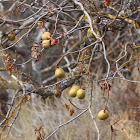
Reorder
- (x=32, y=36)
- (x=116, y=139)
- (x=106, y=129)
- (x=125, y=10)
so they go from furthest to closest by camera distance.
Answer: (x=32, y=36) → (x=106, y=129) → (x=116, y=139) → (x=125, y=10)

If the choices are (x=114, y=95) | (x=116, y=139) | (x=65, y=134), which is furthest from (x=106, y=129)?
(x=114, y=95)

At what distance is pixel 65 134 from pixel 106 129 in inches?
25.6

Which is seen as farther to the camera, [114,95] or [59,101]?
[114,95]

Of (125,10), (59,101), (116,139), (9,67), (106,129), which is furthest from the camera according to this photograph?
(59,101)

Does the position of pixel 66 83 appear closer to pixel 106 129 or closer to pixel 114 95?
pixel 106 129

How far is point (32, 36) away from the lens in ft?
21.8

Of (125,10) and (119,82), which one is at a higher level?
(125,10)

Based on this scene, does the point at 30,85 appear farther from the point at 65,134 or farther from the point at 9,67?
the point at 65,134

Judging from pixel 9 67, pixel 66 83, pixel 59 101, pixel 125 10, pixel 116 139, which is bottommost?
pixel 116 139

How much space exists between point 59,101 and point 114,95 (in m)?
1.31

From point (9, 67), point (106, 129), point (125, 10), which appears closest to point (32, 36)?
point (106, 129)

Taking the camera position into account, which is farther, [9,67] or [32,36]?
[32,36]

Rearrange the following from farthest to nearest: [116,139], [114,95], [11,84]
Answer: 1. [114,95]
2. [116,139]
3. [11,84]

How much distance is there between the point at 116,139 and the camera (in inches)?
143
